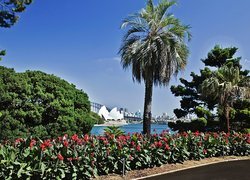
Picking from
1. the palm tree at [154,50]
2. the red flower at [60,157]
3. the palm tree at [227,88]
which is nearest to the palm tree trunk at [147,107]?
the palm tree at [154,50]

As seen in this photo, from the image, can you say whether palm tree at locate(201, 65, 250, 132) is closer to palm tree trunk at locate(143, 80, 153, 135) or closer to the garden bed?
palm tree trunk at locate(143, 80, 153, 135)

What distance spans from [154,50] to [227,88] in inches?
274

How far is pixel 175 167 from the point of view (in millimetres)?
11164

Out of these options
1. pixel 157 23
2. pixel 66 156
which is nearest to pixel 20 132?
pixel 66 156

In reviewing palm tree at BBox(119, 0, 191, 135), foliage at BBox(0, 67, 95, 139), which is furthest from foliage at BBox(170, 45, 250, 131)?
foliage at BBox(0, 67, 95, 139)

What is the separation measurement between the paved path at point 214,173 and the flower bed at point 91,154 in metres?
0.94

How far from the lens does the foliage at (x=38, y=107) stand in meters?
11.5

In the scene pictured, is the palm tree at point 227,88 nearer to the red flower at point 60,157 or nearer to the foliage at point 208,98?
the foliage at point 208,98

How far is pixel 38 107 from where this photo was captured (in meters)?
12.0

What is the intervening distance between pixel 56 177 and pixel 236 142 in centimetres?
1113

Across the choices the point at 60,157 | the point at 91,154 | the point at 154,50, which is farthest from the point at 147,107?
the point at 60,157

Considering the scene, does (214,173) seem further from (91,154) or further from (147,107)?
(147,107)

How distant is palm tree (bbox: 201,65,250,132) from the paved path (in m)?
8.62

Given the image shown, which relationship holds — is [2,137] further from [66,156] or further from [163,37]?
[163,37]
